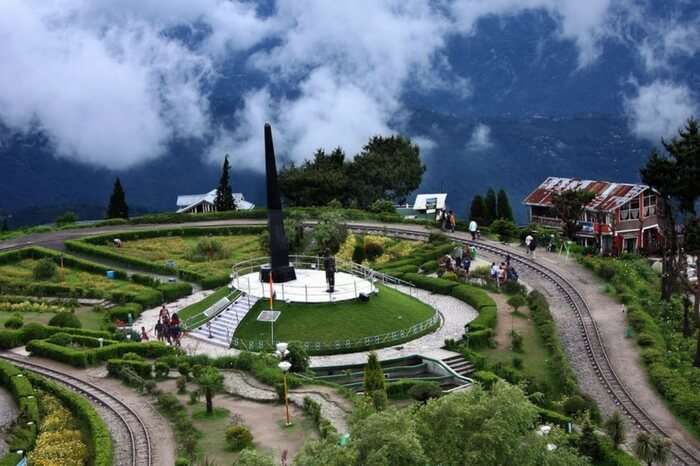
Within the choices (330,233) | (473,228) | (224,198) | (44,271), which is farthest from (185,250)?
(473,228)

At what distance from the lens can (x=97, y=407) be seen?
42562 millimetres

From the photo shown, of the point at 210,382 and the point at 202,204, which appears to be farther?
the point at 202,204

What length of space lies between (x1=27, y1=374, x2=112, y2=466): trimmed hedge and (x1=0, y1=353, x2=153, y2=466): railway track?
1.67 ft

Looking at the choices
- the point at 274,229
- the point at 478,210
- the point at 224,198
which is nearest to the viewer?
the point at 274,229

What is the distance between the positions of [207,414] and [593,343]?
67.1 ft

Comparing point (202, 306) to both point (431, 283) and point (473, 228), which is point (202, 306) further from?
point (473, 228)

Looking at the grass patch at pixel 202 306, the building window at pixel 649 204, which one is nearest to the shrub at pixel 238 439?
the grass patch at pixel 202 306

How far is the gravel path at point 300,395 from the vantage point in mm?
40781

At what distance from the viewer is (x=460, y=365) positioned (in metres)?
49.0

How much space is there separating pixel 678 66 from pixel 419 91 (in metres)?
46.5

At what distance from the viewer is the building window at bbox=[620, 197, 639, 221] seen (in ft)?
285

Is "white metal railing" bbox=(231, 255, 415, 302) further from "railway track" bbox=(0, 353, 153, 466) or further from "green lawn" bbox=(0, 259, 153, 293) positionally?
"railway track" bbox=(0, 353, 153, 466)

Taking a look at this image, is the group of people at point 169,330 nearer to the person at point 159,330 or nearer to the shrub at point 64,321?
the person at point 159,330

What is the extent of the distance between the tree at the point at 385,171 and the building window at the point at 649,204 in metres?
24.3
